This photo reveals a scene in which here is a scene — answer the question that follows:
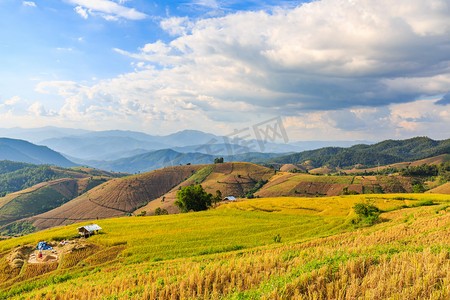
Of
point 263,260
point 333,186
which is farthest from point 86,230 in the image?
point 333,186

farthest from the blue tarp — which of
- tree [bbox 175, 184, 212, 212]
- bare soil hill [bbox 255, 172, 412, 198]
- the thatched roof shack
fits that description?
bare soil hill [bbox 255, 172, 412, 198]

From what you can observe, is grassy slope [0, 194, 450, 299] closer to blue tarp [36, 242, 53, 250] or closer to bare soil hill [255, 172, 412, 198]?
blue tarp [36, 242, 53, 250]

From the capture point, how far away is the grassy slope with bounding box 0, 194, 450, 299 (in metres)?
9.45

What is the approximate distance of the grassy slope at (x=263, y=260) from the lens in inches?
372

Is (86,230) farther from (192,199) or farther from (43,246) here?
(192,199)

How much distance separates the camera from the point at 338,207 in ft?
205

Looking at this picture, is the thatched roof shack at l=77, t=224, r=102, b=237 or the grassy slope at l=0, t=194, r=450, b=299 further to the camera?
the thatched roof shack at l=77, t=224, r=102, b=237

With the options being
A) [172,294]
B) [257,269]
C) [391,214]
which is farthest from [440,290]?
[391,214]

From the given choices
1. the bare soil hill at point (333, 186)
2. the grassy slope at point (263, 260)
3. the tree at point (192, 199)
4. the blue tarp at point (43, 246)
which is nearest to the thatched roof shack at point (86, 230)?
the grassy slope at point (263, 260)

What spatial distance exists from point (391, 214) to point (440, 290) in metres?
46.9

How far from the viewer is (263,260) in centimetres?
1486

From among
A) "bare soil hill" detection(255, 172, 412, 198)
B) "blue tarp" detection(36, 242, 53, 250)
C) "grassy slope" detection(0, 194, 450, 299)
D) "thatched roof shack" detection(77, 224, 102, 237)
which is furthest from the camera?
"bare soil hill" detection(255, 172, 412, 198)

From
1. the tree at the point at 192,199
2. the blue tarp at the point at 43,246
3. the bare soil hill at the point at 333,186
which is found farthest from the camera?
the bare soil hill at the point at 333,186

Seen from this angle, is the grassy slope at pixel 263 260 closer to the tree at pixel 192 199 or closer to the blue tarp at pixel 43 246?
the blue tarp at pixel 43 246
